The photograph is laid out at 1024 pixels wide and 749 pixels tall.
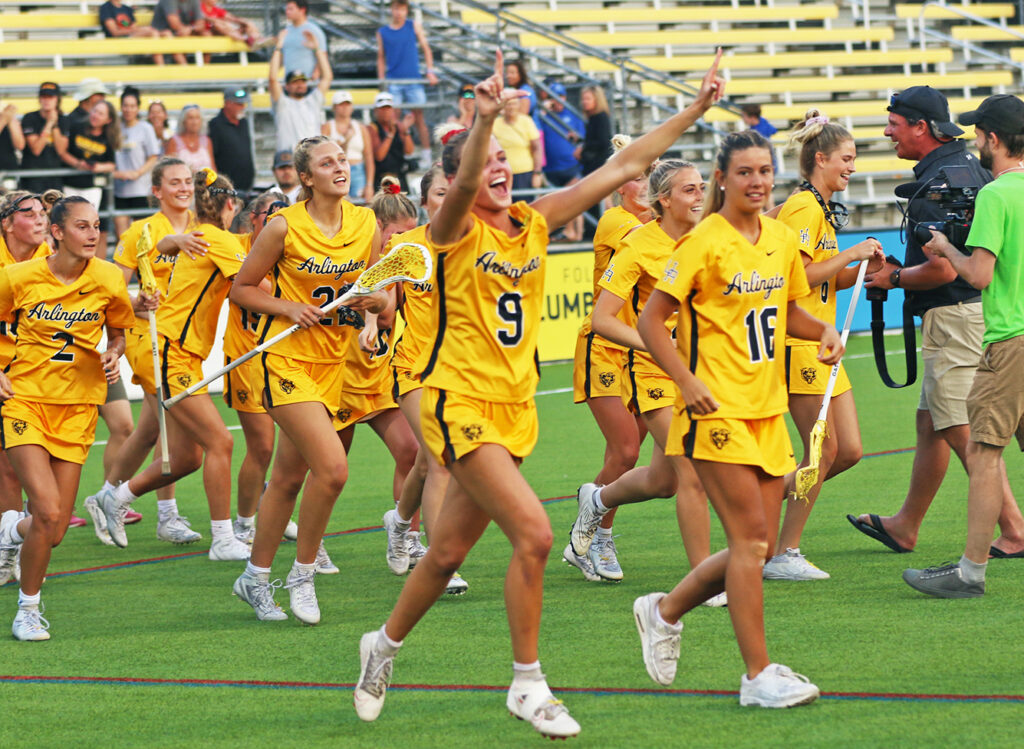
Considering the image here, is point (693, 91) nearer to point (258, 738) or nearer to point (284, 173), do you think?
point (284, 173)

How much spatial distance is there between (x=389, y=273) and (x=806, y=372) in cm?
206

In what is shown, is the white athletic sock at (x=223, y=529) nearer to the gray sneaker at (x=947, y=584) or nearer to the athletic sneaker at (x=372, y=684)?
the athletic sneaker at (x=372, y=684)

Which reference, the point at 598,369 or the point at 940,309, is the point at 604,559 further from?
the point at 940,309

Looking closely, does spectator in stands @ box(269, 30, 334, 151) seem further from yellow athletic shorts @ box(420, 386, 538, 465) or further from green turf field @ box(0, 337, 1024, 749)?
yellow athletic shorts @ box(420, 386, 538, 465)

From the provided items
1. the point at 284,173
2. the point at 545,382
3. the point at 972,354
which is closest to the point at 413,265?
the point at 972,354

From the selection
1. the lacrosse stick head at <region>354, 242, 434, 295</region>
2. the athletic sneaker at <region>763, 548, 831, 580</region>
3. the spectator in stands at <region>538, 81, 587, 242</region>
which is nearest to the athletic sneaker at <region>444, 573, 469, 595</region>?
the athletic sneaker at <region>763, 548, 831, 580</region>

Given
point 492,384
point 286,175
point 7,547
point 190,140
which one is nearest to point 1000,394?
point 492,384

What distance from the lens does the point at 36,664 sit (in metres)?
6.03

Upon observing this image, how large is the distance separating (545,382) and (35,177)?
5.80 metres

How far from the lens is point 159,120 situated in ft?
52.1

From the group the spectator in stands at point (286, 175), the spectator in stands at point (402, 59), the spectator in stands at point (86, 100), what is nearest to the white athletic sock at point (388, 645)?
the spectator in stands at point (286, 175)

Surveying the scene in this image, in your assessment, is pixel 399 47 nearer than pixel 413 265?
No

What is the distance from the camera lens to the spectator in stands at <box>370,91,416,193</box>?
17.1 m

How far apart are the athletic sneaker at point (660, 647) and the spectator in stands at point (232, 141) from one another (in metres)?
11.5
